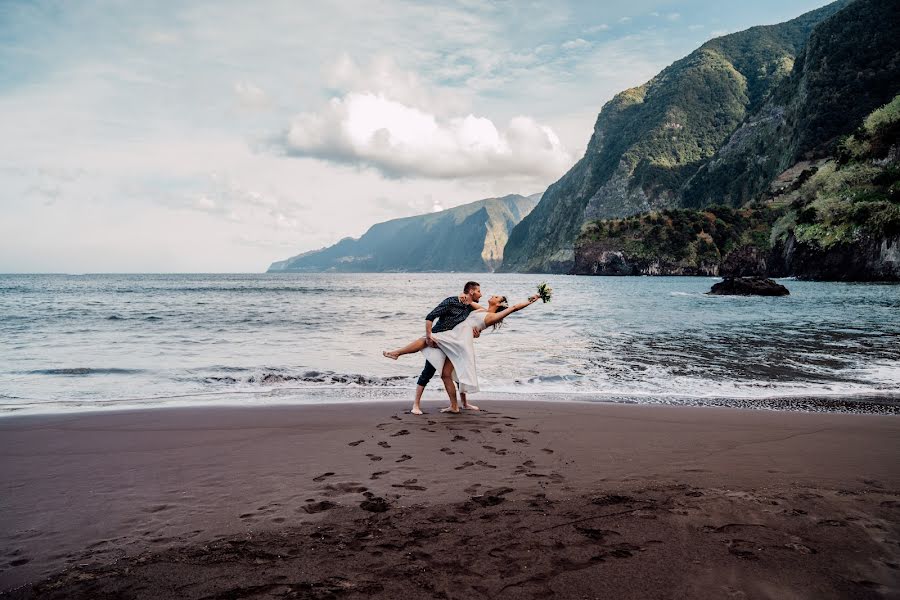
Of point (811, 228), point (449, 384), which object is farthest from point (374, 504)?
point (811, 228)

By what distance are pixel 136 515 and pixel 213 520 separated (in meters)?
0.71

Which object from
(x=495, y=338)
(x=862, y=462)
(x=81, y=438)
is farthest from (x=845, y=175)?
(x=81, y=438)

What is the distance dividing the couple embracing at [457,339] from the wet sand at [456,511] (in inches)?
58.4

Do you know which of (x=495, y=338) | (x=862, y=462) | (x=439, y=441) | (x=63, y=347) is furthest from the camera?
(x=495, y=338)

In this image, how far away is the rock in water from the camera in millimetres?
41719

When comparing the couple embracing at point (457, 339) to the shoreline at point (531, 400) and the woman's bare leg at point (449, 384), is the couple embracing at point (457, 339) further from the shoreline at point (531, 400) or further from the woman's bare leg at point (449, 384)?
the shoreline at point (531, 400)

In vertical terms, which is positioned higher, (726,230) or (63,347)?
(726,230)

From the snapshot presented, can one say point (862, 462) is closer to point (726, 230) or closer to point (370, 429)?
point (370, 429)

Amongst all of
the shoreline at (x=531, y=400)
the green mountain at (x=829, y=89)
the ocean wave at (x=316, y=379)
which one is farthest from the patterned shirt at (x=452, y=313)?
the green mountain at (x=829, y=89)

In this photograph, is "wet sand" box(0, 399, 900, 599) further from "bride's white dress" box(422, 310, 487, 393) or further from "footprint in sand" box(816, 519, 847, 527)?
"bride's white dress" box(422, 310, 487, 393)

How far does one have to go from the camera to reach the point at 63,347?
1670 cm

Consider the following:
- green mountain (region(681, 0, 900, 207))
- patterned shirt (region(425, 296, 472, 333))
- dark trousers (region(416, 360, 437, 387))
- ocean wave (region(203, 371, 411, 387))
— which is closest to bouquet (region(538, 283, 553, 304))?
patterned shirt (region(425, 296, 472, 333))

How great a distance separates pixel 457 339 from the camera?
8.76 metres

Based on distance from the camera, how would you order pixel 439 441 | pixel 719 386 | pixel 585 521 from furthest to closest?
pixel 719 386, pixel 439 441, pixel 585 521
